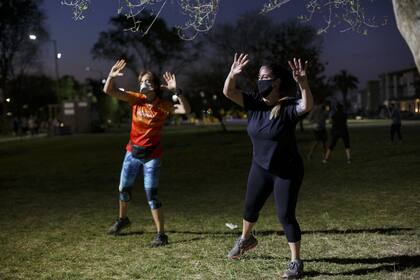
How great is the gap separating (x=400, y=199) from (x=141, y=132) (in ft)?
15.9

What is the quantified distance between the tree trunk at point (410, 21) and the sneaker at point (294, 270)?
2.01 meters

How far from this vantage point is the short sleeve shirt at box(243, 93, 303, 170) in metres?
4.69

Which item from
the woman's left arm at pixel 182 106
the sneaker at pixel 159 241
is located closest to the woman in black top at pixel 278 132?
the woman's left arm at pixel 182 106

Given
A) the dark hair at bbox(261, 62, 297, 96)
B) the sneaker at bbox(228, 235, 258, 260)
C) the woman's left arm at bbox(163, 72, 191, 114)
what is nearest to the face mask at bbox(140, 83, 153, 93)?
the woman's left arm at bbox(163, 72, 191, 114)

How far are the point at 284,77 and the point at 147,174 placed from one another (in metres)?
2.16

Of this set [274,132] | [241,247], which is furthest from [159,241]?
[274,132]

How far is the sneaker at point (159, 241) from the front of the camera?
19.8ft

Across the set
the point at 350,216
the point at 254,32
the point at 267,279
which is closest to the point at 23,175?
the point at 350,216

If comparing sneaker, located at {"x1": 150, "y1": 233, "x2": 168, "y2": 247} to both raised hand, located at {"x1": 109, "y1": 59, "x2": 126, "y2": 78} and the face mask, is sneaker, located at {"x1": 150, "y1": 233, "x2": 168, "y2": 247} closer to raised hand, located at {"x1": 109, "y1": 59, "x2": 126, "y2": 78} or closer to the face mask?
the face mask

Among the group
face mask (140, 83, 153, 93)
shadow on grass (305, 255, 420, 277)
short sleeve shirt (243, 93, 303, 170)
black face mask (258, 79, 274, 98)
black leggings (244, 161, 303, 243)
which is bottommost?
shadow on grass (305, 255, 420, 277)

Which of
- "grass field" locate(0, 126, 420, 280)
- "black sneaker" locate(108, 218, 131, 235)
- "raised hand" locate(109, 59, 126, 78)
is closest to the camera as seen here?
"grass field" locate(0, 126, 420, 280)

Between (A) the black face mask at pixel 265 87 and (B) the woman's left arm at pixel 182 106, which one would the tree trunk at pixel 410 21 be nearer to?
(A) the black face mask at pixel 265 87

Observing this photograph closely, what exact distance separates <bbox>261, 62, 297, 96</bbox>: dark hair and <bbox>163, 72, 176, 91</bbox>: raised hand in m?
1.55

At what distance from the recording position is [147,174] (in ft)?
20.0
